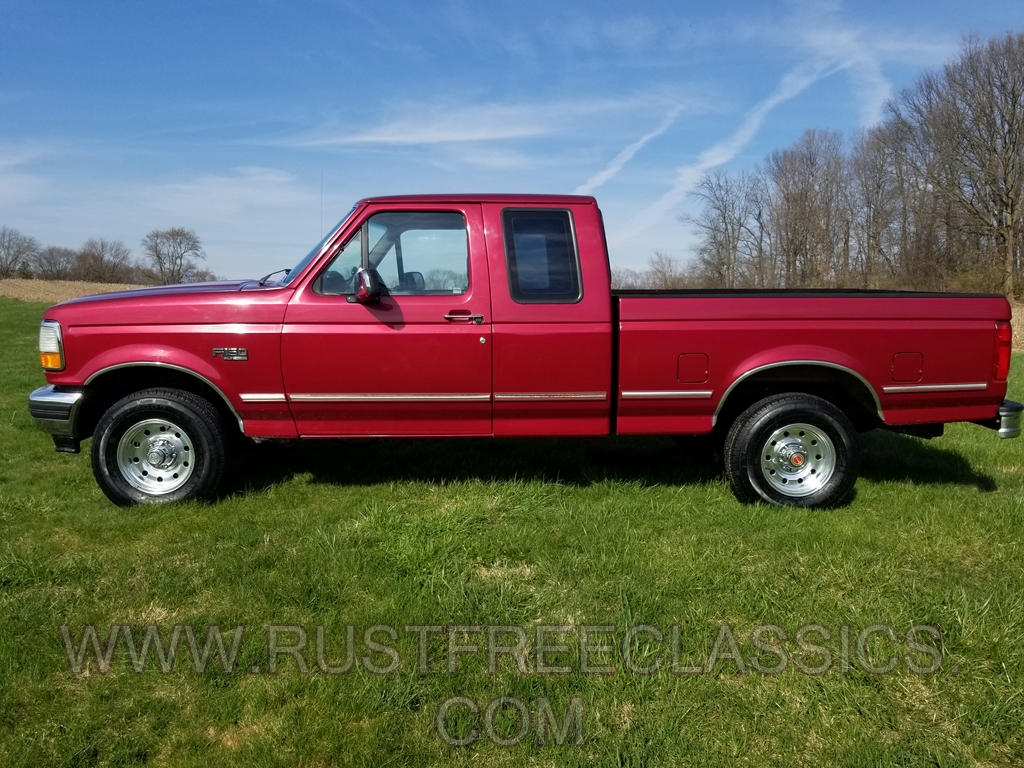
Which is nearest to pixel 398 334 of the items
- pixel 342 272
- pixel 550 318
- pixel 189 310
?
pixel 342 272

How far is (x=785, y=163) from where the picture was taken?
36.4m

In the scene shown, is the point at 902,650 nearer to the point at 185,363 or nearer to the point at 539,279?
the point at 539,279

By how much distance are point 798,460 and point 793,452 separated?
63 mm

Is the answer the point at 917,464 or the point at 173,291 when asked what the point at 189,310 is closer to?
the point at 173,291

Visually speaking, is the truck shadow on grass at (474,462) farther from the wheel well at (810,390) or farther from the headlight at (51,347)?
the headlight at (51,347)

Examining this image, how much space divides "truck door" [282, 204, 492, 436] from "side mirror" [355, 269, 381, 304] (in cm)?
6

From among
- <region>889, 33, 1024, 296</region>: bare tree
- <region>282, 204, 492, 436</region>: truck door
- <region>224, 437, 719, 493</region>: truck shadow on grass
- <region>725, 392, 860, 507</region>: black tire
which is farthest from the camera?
<region>889, 33, 1024, 296</region>: bare tree

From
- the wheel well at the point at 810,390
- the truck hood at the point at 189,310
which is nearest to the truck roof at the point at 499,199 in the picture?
the truck hood at the point at 189,310

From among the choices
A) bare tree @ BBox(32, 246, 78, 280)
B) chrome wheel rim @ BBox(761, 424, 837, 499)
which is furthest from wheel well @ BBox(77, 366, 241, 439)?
bare tree @ BBox(32, 246, 78, 280)

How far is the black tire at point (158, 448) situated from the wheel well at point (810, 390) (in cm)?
340

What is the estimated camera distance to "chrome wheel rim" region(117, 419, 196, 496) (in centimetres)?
437

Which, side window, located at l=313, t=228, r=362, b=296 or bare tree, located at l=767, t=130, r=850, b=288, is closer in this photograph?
side window, located at l=313, t=228, r=362, b=296

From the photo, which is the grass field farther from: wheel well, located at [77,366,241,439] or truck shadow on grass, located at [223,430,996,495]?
wheel well, located at [77,366,241,439]

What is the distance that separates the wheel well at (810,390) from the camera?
4.39 meters
